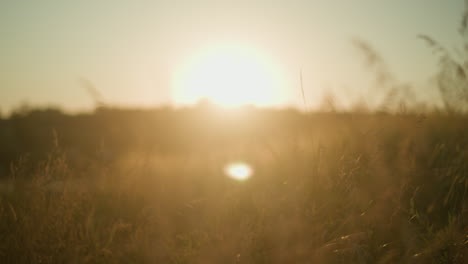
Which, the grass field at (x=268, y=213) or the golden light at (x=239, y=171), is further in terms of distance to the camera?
the golden light at (x=239, y=171)

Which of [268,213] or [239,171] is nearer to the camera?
[268,213]

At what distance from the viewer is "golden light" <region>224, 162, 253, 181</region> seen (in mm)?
2862

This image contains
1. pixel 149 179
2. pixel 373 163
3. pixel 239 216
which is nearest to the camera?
pixel 373 163

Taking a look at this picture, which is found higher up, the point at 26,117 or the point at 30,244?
the point at 26,117

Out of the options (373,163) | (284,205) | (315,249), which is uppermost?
(373,163)

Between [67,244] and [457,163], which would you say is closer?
[67,244]

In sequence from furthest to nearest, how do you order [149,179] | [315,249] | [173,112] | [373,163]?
[173,112]
[149,179]
[373,163]
[315,249]

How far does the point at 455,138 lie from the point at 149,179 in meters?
2.66

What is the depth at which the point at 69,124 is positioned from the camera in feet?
35.8

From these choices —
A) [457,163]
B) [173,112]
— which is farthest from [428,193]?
[173,112]

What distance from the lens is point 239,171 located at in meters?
3.18

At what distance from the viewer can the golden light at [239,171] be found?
9.39ft

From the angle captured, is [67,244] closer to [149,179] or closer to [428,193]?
[149,179]

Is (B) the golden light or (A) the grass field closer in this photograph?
(A) the grass field
